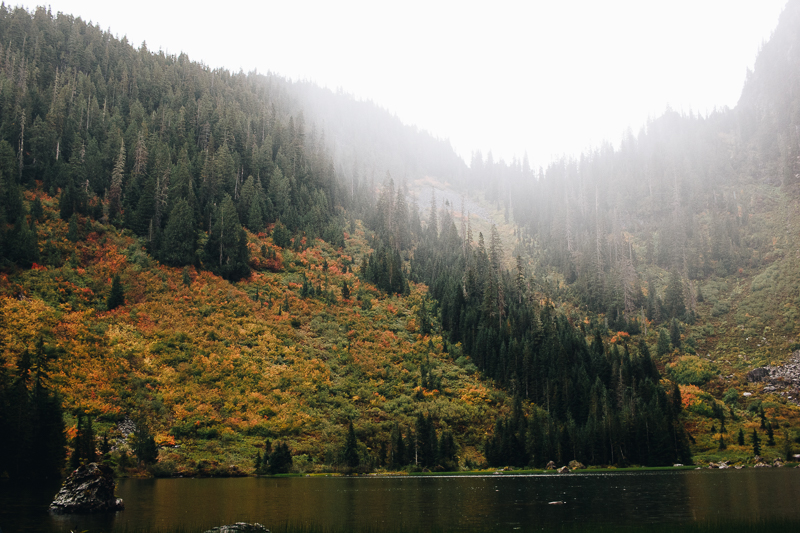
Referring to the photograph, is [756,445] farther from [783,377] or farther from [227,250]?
[227,250]

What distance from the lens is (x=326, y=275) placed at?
128 meters

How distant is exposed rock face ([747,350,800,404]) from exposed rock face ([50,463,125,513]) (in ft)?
441

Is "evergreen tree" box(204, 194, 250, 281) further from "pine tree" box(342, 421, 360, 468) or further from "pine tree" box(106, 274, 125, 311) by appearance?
"pine tree" box(342, 421, 360, 468)

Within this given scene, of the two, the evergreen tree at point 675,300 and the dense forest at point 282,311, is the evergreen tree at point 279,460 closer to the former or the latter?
the dense forest at point 282,311

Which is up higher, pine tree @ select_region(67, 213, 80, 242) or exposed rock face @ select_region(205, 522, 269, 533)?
pine tree @ select_region(67, 213, 80, 242)

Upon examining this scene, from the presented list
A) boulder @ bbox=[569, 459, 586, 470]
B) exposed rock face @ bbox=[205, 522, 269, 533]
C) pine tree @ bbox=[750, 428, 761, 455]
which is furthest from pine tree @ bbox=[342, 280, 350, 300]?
exposed rock face @ bbox=[205, 522, 269, 533]

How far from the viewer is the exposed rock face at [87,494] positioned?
106ft

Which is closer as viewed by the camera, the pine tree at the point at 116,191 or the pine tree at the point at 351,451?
the pine tree at the point at 351,451

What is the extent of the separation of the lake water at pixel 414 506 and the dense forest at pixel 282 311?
21.0 meters

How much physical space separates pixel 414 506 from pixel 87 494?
21964 millimetres

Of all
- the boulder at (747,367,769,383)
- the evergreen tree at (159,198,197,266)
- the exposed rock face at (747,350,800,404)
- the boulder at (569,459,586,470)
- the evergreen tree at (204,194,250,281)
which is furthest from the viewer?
the boulder at (747,367,769,383)

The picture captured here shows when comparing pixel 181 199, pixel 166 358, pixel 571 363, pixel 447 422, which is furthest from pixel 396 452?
pixel 181 199

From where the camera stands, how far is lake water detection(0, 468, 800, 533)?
28.0 m

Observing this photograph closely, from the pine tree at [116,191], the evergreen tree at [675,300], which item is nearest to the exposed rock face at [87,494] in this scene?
the pine tree at [116,191]
